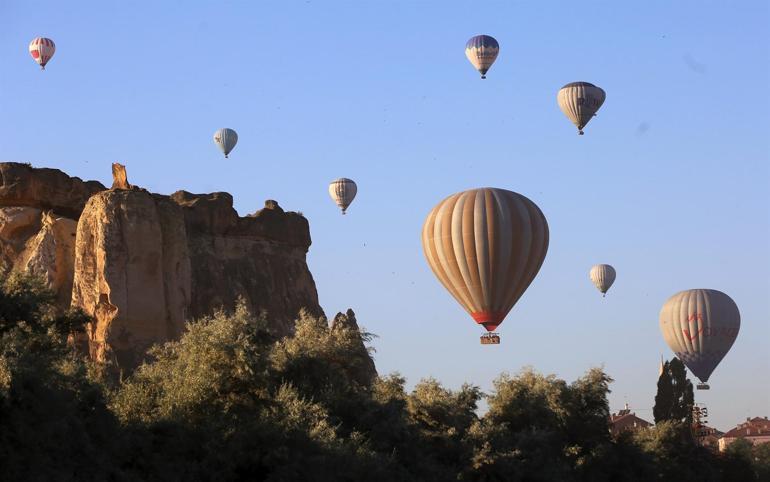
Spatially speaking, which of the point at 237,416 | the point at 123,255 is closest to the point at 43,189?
the point at 123,255

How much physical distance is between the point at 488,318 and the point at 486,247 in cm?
357

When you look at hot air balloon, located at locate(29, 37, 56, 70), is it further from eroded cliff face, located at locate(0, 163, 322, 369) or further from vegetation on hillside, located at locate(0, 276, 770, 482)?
vegetation on hillside, located at locate(0, 276, 770, 482)

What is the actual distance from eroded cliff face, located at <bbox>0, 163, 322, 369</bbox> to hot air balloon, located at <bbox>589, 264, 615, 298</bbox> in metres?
18.6

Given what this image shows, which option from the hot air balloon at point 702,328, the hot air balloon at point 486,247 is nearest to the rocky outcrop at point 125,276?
the hot air balloon at point 486,247

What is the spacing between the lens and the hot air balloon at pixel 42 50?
83.6m

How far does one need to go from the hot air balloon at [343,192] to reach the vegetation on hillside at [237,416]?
42.0m

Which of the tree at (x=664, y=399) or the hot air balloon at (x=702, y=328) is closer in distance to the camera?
the hot air balloon at (x=702, y=328)

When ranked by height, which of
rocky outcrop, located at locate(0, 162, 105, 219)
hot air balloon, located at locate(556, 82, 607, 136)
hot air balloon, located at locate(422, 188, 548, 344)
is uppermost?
hot air balloon, located at locate(556, 82, 607, 136)

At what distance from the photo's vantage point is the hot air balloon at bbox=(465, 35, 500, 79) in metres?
75.0

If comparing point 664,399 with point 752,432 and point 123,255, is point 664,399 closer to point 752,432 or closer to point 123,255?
point 123,255

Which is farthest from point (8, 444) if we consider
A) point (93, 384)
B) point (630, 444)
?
point (630, 444)

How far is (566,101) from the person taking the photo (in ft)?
244

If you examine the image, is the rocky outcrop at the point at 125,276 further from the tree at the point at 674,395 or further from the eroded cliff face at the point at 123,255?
the tree at the point at 674,395

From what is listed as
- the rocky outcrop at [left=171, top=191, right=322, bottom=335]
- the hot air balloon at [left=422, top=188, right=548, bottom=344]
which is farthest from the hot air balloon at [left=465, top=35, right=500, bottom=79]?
the rocky outcrop at [left=171, top=191, right=322, bottom=335]
